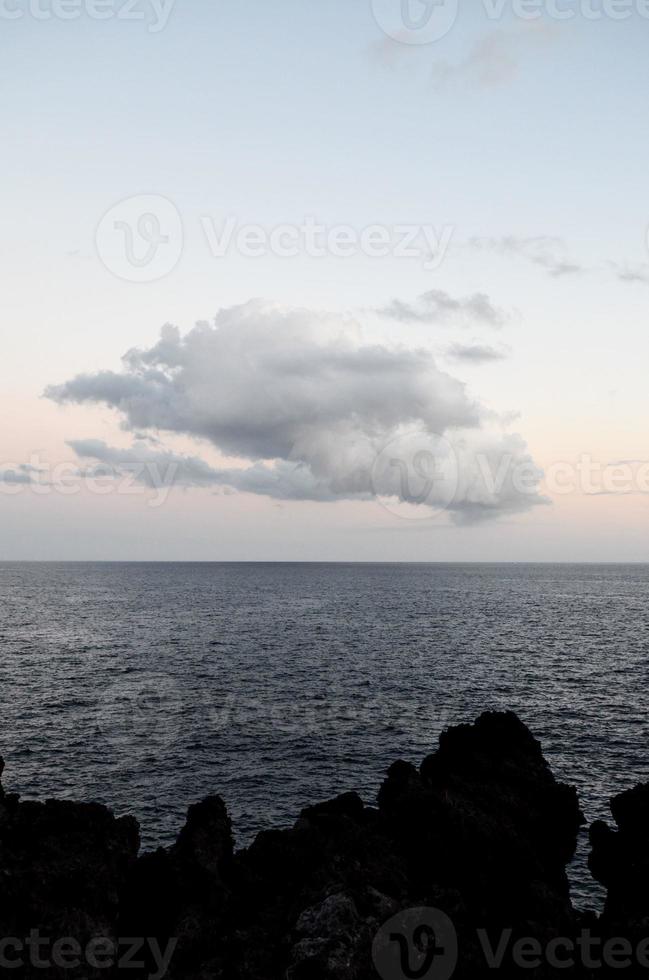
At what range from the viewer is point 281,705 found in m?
71.2

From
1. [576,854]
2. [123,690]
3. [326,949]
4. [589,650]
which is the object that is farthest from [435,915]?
[589,650]

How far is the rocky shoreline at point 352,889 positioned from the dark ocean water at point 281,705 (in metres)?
8.23

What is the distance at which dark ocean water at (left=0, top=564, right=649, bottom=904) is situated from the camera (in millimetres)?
48781

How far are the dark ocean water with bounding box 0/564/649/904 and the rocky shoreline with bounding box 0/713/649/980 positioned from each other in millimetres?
8234

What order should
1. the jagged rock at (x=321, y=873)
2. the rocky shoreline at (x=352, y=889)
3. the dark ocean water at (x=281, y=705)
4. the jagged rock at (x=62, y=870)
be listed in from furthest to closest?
the dark ocean water at (x=281, y=705)
the jagged rock at (x=321, y=873)
the jagged rock at (x=62, y=870)
the rocky shoreline at (x=352, y=889)

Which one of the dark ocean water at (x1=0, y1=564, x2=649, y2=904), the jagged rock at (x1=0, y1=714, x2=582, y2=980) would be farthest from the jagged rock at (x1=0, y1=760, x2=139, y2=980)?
the dark ocean water at (x1=0, y1=564, x2=649, y2=904)

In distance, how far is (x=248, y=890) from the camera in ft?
94.3

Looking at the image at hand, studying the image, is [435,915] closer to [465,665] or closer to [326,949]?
[326,949]

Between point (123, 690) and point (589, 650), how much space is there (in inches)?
2936

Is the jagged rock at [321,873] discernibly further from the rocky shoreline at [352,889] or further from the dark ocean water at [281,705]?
the dark ocean water at [281,705]

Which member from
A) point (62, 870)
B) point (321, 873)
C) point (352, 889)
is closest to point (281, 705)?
point (321, 873)

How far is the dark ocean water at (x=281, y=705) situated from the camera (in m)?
48.8

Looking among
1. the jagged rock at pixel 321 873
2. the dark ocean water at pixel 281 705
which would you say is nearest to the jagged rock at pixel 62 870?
the jagged rock at pixel 321 873

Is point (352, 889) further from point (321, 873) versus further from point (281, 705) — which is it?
point (281, 705)
